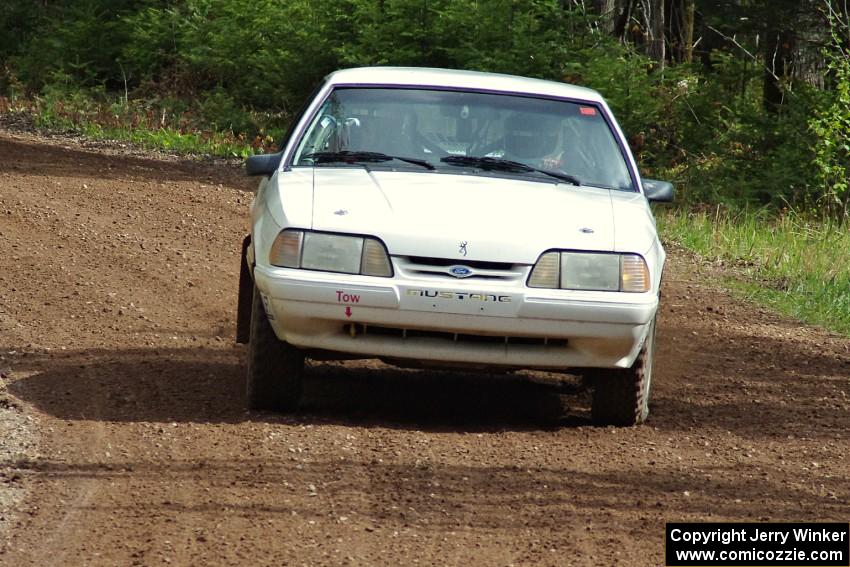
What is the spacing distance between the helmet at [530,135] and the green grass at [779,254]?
364 centimetres

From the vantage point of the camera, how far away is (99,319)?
859cm

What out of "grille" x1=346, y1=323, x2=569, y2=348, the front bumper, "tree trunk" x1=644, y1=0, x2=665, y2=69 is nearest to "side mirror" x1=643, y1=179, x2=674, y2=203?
the front bumper

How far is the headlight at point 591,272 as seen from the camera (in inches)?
232

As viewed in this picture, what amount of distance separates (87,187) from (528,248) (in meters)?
8.54

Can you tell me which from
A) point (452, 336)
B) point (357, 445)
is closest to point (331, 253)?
point (452, 336)

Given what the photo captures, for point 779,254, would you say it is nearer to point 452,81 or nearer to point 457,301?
point 452,81

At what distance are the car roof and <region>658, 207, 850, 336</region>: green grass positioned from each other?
3.47 meters

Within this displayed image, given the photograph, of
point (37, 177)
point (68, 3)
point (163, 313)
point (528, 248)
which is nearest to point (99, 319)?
point (163, 313)

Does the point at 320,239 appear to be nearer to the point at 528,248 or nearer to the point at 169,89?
the point at 528,248

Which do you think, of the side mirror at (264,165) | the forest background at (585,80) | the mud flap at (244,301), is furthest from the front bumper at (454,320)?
the forest background at (585,80)

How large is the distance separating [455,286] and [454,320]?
0.50 ft

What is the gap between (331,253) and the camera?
591 cm

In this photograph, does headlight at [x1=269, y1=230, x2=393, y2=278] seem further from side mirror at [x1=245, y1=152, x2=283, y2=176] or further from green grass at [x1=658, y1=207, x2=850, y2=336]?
green grass at [x1=658, y1=207, x2=850, y2=336]

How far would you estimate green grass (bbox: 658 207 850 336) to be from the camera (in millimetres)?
10570
